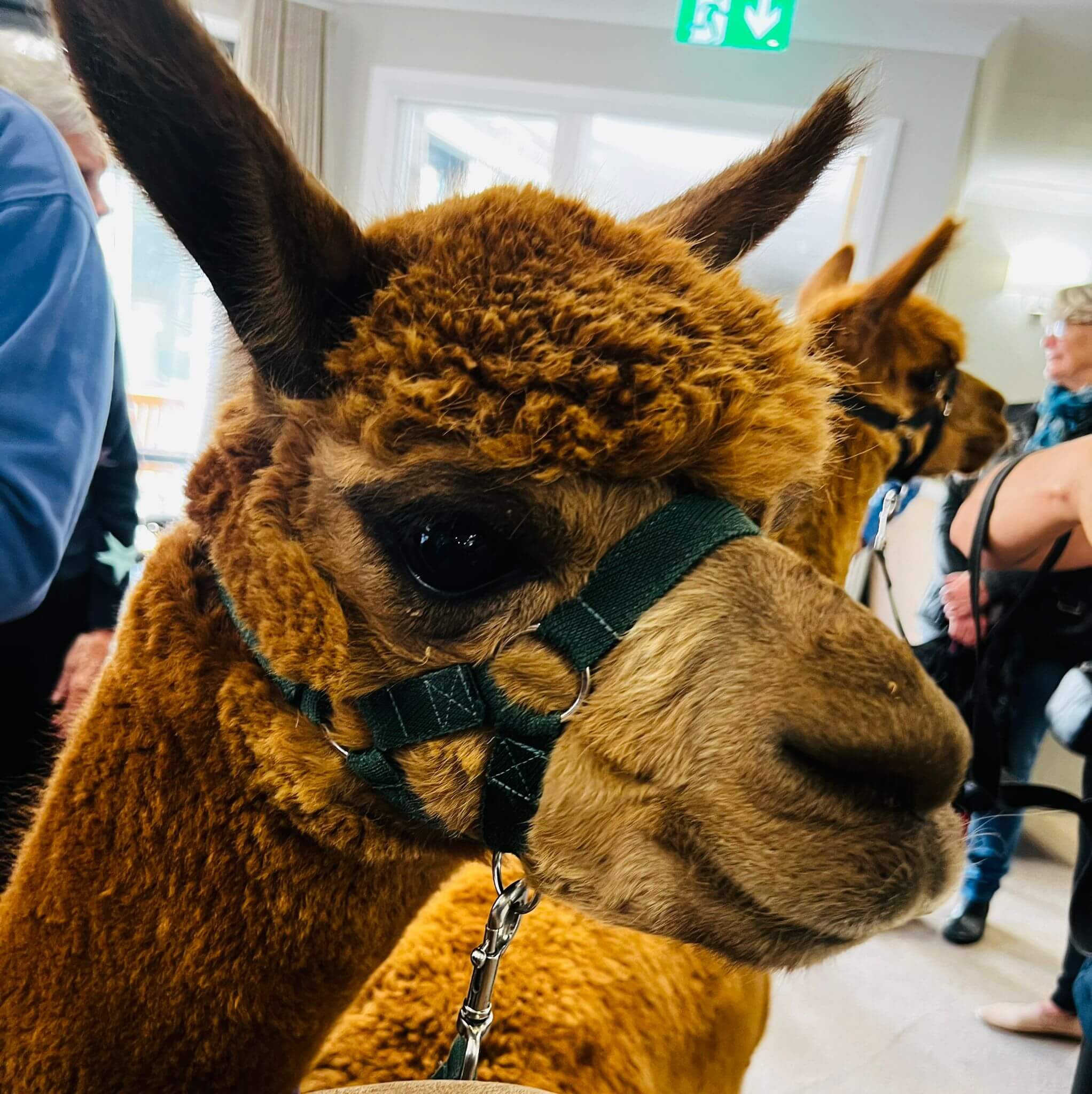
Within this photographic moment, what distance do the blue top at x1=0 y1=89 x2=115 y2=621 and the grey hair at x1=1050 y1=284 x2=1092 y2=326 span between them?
2.40 metres

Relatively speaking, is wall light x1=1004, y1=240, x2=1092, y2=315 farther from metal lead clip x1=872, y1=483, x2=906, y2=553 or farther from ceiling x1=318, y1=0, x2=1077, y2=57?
metal lead clip x1=872, y1=483, x2=906, y2=553

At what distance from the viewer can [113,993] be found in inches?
26.1

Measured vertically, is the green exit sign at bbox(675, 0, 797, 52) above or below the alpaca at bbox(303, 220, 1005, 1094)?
above

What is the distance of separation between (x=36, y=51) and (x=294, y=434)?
0.95 m

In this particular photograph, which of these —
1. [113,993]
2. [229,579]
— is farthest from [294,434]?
[113,993]

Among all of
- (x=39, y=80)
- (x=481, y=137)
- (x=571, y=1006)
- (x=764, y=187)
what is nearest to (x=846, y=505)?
(x=764, y=187)

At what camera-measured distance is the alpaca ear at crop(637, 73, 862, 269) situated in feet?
2.97

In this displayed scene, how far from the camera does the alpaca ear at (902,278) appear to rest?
1.79 m

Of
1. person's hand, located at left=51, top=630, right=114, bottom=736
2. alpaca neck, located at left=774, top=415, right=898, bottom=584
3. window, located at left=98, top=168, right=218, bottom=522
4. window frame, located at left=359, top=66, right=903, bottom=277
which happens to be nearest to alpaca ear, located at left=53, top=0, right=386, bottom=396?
person's hand, located at left=51, top=630, right=114, bottom=736

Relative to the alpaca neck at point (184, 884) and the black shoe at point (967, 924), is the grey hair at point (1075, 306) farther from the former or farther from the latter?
the alpaca neck at point (184, 884)

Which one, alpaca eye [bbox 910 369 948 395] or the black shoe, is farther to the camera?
the black shoe

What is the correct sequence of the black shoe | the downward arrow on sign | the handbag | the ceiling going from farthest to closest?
the ceiling < the downward arrow on sign < the black shoe < the handbag

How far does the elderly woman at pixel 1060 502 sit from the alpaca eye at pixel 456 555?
48.3 inches

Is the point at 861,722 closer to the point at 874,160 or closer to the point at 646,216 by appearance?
the point at 646,216
